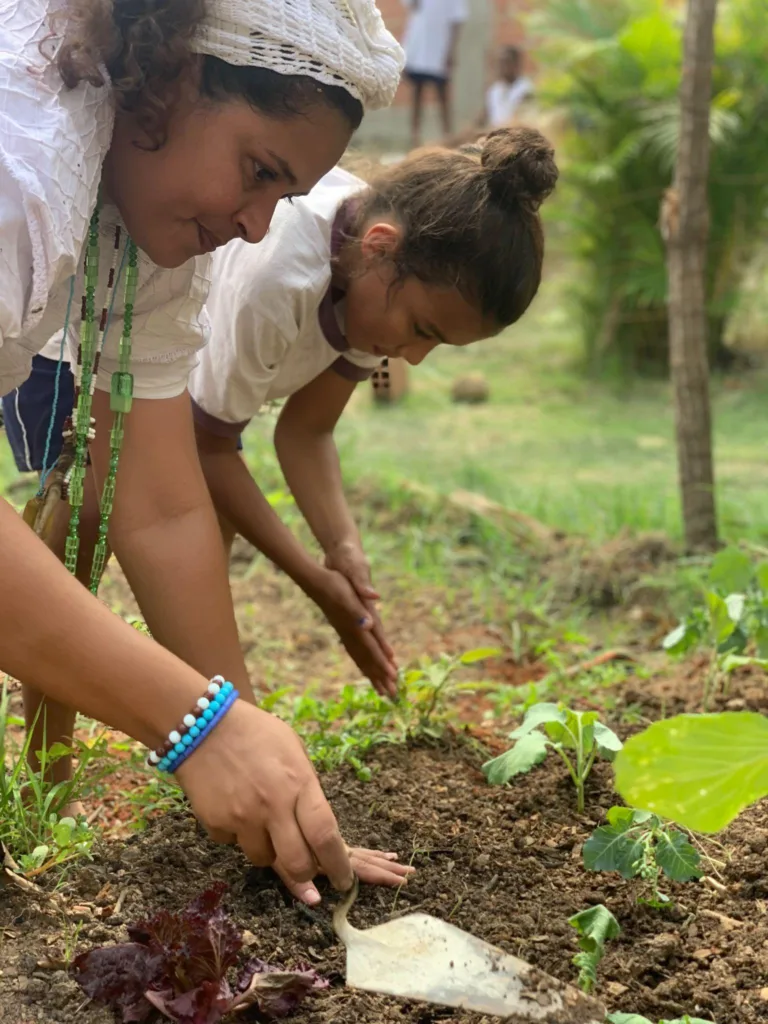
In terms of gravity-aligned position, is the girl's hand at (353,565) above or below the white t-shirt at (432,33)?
below

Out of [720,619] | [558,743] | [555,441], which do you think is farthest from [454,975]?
[555,441]

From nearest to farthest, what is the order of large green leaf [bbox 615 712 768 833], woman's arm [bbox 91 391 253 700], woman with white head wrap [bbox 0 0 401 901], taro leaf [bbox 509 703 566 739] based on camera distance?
1. large green leaf [bbox 615 712 768 833]
2. woman with white head wrap [bbox 0 0 401 901]
3. woman's arm [bbox 91 391 253 700]
4. taro leaf [bbox 509 703 566 739]

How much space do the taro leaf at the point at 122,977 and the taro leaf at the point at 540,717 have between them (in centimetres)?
78

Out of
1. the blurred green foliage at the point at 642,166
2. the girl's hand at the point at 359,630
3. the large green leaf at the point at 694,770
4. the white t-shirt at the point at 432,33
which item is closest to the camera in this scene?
the large green leaf at the point at 694,770

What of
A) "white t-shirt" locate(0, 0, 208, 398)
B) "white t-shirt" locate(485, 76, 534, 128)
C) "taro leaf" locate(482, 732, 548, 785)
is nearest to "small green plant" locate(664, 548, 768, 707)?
"taro leaf" locate(482, 732, 548, 785)

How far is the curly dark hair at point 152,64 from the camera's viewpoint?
138 centimetres

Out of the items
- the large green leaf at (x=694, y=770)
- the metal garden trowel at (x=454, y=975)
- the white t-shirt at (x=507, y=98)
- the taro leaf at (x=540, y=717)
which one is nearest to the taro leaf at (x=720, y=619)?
the taro leaf at (x=540, y=717)

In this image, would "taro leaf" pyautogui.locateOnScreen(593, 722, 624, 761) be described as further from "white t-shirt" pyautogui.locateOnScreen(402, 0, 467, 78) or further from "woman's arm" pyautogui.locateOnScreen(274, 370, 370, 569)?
"white t-shirt" pyautogui.locateOnScreen(402, 0, 467, 78)

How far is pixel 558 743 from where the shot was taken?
2.07 m

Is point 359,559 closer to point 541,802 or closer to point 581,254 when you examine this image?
point 541,802

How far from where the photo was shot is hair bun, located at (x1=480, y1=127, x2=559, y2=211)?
216 cm

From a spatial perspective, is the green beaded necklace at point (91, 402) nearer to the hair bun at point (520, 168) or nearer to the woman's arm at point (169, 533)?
the woman's arm at point (169, 533)

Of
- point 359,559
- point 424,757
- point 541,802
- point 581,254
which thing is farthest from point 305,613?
point 581,254

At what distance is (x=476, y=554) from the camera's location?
13.3ft
